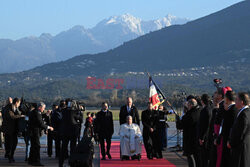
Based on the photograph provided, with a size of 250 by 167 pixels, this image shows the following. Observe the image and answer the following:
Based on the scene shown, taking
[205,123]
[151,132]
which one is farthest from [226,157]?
[151,132]

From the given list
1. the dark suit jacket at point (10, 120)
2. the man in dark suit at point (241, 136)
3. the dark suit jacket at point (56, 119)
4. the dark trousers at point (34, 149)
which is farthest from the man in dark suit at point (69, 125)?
the man in dark suit at point (241, 136)

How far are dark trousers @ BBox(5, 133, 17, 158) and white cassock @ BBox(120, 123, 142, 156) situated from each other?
10.7 ft

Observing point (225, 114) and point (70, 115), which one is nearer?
point (225, 114)

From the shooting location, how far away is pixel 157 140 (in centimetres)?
1670

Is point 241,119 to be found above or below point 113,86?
below

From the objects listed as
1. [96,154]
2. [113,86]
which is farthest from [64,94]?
[96,154]

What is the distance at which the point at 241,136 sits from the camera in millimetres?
8641

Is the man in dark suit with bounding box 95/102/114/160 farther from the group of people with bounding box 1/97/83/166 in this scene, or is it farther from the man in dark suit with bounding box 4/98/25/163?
→ the man in dark suit with bounding box 4/98/25/163

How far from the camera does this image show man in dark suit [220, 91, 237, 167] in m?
9.15

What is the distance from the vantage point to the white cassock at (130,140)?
53.1 feet

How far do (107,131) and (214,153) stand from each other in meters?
7.47

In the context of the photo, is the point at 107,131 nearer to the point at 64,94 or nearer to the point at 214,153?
the point at 214,153

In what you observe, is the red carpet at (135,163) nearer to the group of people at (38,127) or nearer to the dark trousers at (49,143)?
the group of people at (38,127)

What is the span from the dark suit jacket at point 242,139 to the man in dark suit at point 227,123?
0.43m
